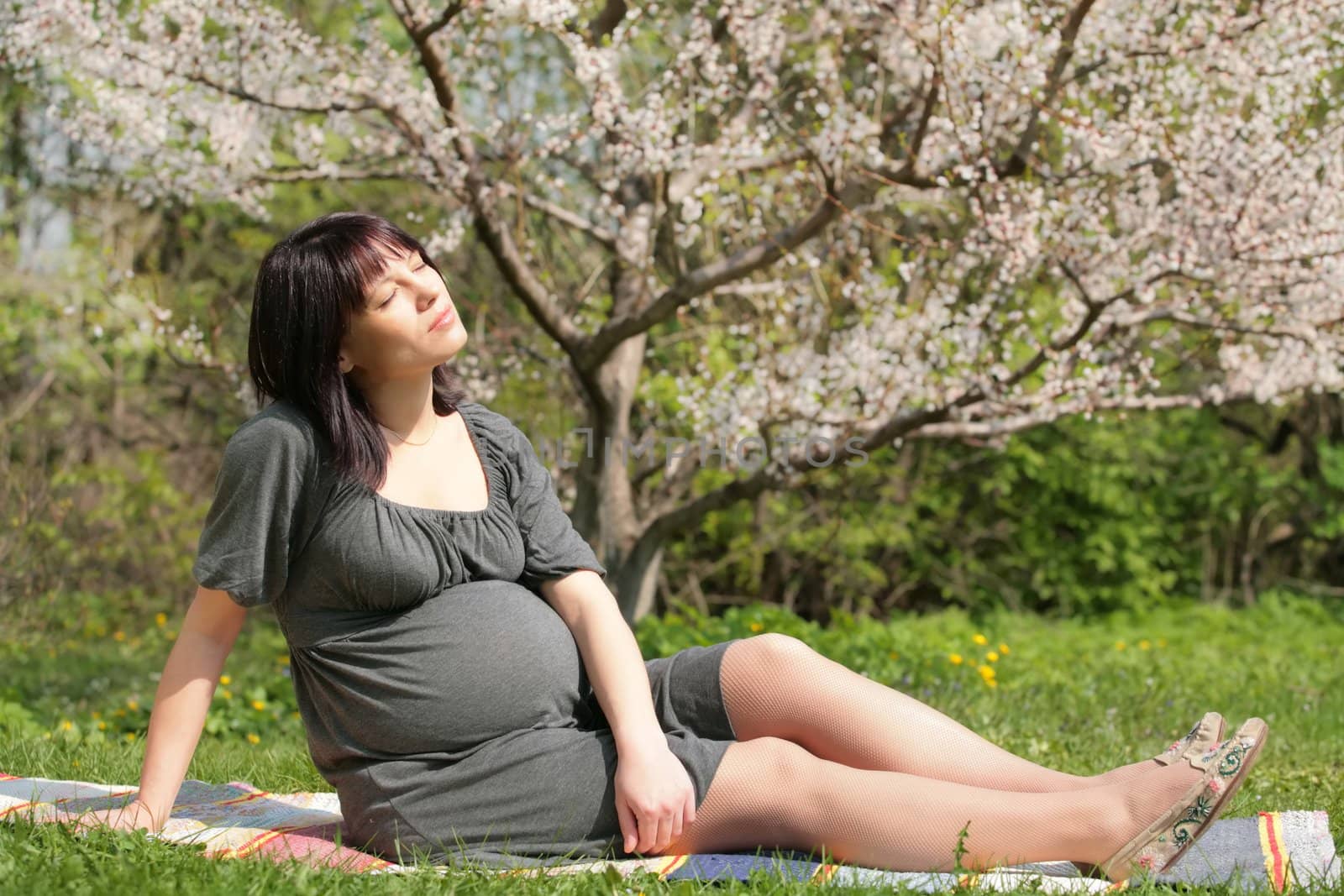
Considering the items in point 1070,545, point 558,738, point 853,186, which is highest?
point 853,186

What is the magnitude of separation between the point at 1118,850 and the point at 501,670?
3.23 feet

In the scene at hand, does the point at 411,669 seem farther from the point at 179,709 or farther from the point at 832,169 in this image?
the point at 832,169

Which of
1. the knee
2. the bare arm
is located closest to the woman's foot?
the knee

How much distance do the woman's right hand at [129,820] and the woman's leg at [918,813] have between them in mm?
877

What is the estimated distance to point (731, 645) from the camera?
2.18 m

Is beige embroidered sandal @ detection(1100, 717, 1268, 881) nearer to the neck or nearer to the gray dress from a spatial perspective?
the gray dress

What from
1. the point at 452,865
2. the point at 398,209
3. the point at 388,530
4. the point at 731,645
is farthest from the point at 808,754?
the point at 398,209

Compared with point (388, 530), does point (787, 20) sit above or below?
above

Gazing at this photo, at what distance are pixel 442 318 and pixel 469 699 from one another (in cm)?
63

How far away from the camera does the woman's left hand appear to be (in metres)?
1.96

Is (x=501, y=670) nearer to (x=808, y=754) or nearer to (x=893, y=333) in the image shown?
(x=808, y=754)

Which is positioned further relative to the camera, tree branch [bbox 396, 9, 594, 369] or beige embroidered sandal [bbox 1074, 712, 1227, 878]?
tree branch [bbox 396, 9, 594, 369]

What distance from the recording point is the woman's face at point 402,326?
2086 mm

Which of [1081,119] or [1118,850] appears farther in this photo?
[1081,119]
